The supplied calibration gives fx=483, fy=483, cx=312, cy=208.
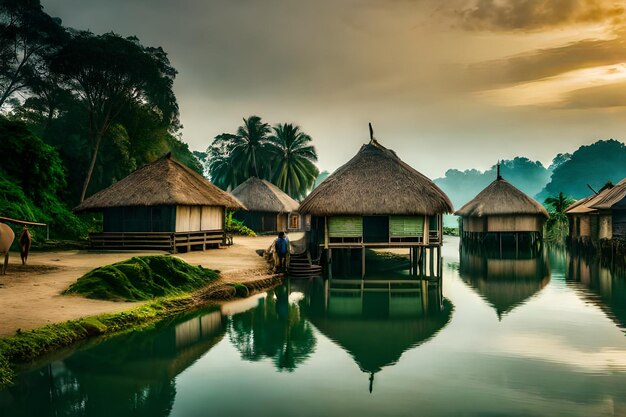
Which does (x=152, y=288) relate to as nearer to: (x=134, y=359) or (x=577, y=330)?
(x=134, y=359)

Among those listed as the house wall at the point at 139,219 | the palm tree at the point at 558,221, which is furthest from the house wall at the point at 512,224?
the house wall at the point at 139,219

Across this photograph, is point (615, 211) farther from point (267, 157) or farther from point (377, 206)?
point (267, 157)

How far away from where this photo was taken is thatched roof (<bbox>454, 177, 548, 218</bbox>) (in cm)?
3353

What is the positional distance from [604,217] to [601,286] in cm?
1263

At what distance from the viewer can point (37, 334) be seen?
9031 mm

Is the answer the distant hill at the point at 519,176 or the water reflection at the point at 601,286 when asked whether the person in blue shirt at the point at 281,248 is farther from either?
the distant hill at the point at 519,176

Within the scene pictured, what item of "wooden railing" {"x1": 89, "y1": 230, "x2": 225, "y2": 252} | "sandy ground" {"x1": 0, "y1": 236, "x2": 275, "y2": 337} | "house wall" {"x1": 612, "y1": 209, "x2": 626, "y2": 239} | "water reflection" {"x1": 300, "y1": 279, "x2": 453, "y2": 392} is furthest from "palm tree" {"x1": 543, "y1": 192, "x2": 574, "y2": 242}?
"wooden railing" {"x1": 89, "y1": 230, "x2": 225, "y2": 252}

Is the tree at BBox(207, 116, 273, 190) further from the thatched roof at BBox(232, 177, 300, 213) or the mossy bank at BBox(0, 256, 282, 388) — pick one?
the mossy bank at BBox(0, 256, 282, 388)

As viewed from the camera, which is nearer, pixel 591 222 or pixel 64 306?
pixel 64 306

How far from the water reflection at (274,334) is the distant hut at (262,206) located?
25.1 meters

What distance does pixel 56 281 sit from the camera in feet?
45.4

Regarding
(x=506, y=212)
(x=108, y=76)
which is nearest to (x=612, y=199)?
(x=506, y=212)

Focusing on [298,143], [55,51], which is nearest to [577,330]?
[55,51]

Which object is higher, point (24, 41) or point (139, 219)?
point (24, 41)
